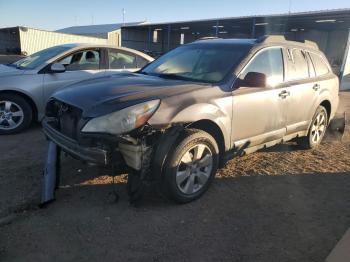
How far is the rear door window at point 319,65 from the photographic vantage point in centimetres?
616

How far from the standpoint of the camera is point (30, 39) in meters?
43.3

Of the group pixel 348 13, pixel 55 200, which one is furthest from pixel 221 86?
pixel 348 13

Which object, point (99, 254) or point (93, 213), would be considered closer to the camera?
point (99, 254)

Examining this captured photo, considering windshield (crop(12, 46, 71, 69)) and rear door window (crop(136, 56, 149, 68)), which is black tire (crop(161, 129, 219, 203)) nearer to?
windshield (crop(12, 46, 71, 69))

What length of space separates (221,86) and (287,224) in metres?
1.66

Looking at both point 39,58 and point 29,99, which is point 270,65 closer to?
point 29,99

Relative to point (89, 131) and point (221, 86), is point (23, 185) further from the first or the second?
point (221, 86)

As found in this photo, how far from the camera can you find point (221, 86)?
443cm

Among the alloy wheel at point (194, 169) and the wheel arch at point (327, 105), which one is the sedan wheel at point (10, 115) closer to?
the alloy wheel at point (194, 169)

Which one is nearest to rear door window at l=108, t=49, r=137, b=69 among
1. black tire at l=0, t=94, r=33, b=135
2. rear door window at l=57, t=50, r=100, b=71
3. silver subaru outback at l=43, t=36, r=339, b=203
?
rear door window at l=57, t=50, r=100, b=71

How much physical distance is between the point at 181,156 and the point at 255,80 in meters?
1.31

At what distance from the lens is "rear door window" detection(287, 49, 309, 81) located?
546 cm

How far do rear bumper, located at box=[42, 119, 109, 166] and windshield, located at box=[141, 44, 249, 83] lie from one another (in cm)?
161

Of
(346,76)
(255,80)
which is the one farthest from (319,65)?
(346,76)
